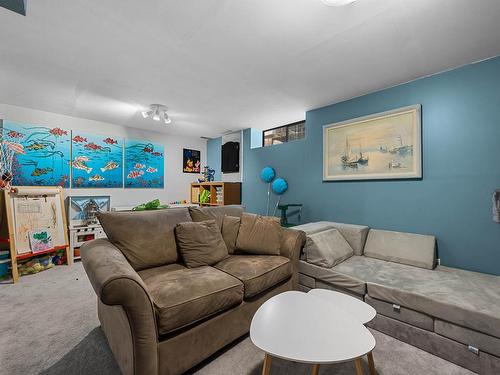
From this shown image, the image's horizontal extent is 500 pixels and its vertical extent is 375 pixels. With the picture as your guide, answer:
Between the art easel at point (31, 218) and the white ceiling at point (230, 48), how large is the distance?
127 centimetres

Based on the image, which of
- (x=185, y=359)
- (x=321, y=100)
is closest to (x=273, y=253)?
(x=185, y=359)

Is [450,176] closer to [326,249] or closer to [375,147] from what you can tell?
[375,147]

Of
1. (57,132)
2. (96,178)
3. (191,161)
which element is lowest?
(96,178)

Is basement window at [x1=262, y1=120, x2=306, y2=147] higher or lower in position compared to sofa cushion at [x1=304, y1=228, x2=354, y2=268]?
higher

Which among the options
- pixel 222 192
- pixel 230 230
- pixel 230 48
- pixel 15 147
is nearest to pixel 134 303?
pixel 230 230

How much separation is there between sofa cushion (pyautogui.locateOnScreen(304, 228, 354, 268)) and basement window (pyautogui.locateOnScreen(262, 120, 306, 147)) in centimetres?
202

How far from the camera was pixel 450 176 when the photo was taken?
221cm

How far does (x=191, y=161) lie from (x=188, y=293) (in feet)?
13.4

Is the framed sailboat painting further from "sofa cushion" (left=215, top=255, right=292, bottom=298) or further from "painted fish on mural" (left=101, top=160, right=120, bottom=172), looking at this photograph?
"painted fish on mural" (left=101, top=160, right=120, bottom=172)

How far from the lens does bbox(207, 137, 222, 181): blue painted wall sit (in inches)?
201

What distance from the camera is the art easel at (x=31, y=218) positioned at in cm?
278

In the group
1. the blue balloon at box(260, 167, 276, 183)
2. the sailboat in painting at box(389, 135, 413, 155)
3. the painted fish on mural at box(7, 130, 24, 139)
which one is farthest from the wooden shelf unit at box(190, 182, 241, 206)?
the painted fish on mural at box(7, 130, 24, 139)

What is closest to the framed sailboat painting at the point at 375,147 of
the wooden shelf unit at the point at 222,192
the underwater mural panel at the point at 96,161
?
the wooden shelf unit at the point at 222,192

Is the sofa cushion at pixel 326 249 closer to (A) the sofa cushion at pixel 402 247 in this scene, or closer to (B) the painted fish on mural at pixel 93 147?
(A) the sofa cushion at pixel 402 247
